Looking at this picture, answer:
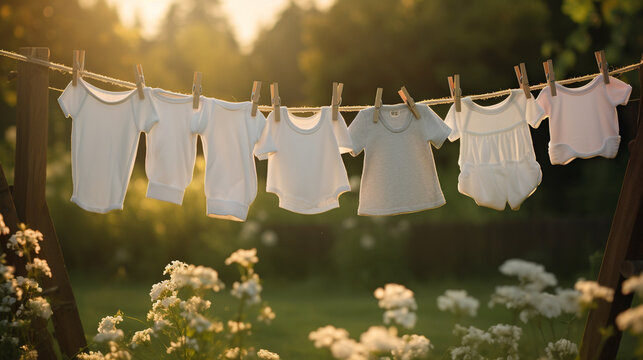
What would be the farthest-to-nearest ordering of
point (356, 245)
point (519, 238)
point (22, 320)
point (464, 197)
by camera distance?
point (464, 197) < point (519, 238) < point (356, 245) < point (22, 320)

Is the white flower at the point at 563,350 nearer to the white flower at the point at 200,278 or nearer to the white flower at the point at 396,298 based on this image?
the white flower at the point at 396,298

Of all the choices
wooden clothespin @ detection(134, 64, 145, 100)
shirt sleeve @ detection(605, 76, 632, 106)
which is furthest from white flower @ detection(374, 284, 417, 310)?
shirt sleeve @ detection(605, 76, 632, 106)

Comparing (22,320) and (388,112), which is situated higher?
(388,112)

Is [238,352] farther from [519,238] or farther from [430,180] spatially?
[519,238]

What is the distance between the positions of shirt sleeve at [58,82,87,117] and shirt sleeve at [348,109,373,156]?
1365mm

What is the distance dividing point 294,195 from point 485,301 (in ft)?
11.2

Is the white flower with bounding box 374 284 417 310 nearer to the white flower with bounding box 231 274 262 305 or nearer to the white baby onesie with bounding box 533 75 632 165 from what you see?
the white flower with bounding box 231 274 262 305

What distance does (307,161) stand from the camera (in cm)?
323

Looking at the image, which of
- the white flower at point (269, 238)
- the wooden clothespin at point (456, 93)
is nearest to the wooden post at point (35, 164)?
the wooden clothespin at point (456, 93)

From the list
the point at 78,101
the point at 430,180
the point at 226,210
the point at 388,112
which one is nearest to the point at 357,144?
the point at 388,112

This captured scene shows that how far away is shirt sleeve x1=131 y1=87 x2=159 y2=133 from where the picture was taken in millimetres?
2996

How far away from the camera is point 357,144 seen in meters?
3.25

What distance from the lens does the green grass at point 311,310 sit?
14.9 ft

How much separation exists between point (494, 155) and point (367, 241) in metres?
3.19
